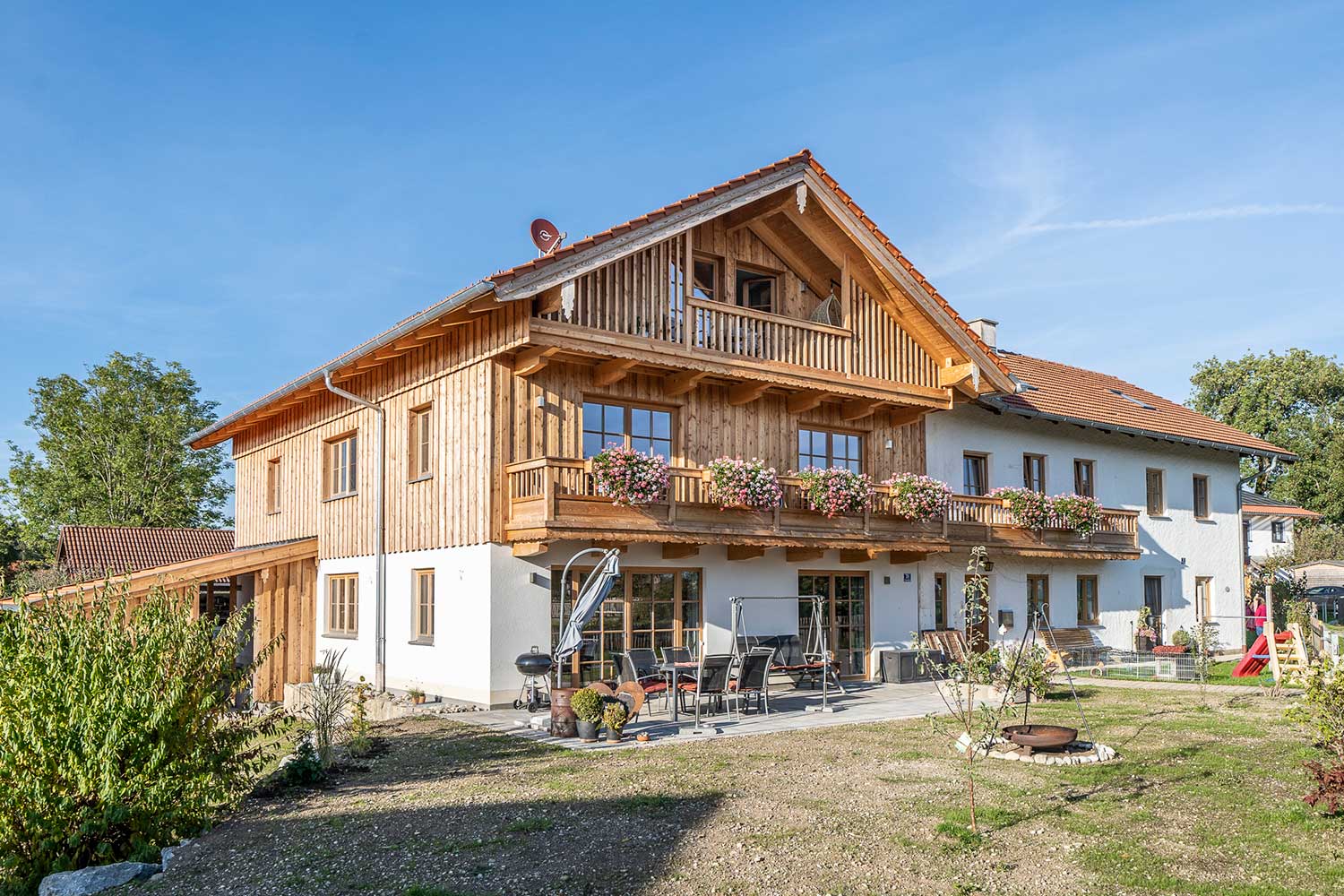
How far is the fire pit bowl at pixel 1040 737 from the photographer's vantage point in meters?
9.89

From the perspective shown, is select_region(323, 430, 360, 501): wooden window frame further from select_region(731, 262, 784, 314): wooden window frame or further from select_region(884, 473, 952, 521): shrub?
select_region(884, 473, 952, 521): shrub

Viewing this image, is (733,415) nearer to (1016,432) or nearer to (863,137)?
(863,137)

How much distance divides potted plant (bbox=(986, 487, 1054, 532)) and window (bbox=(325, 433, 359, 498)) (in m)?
12.0

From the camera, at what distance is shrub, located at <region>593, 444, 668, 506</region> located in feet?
48.3

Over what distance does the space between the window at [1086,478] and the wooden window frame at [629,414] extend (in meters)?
11.2

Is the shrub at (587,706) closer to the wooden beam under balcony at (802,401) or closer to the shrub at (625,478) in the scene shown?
the shrub at (625,478)

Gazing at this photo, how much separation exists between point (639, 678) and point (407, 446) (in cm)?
575

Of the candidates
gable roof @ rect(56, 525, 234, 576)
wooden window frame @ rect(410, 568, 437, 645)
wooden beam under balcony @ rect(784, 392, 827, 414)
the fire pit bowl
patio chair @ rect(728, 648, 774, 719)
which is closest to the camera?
the fire pit bowl

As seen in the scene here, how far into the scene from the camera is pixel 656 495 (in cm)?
1495

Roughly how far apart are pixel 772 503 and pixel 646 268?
4018 millimetres

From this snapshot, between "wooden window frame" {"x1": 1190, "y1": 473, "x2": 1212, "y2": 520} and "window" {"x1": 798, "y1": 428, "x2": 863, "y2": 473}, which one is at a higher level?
"window" {"x1": 798, "y1": 428, "x2": 863, "y2": 473}

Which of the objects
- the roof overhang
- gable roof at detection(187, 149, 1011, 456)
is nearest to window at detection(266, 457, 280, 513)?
gable roof at detection(187, 149, 1011, 456)

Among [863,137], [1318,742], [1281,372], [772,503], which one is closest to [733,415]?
[772,503]

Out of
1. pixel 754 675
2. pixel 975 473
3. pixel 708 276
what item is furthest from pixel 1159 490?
pixel 754 675
